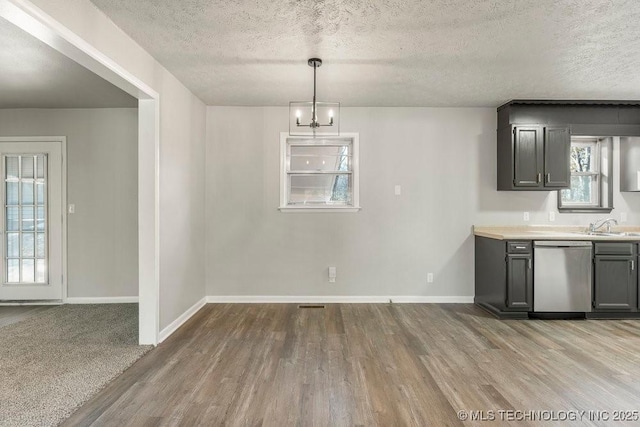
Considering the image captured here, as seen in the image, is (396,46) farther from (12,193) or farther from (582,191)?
(12,193)

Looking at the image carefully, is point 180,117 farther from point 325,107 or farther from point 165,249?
point 325,107

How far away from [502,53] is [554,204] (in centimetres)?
250

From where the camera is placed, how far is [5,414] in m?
2.05

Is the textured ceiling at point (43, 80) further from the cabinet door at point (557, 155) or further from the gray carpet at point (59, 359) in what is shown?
the cabinet door at point (557, 155)

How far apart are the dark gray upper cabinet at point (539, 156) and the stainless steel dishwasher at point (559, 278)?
0.82 m

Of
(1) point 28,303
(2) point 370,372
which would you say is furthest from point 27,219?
(2) point 370,372

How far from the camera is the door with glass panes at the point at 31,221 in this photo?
4.54 m

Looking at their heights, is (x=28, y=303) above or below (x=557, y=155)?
below

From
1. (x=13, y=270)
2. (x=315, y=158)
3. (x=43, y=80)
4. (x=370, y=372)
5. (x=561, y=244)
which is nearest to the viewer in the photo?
(x=370, y=372)

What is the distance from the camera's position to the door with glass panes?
14.9 ft

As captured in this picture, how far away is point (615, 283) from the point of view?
3914 millimetres

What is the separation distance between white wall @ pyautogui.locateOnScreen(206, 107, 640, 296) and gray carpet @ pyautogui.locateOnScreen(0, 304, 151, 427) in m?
1.35

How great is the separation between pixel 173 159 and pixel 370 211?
249 centimetres

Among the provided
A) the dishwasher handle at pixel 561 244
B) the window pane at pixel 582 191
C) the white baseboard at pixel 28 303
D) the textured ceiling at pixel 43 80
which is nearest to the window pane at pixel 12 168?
the textured ceiling at pixel 43 80
